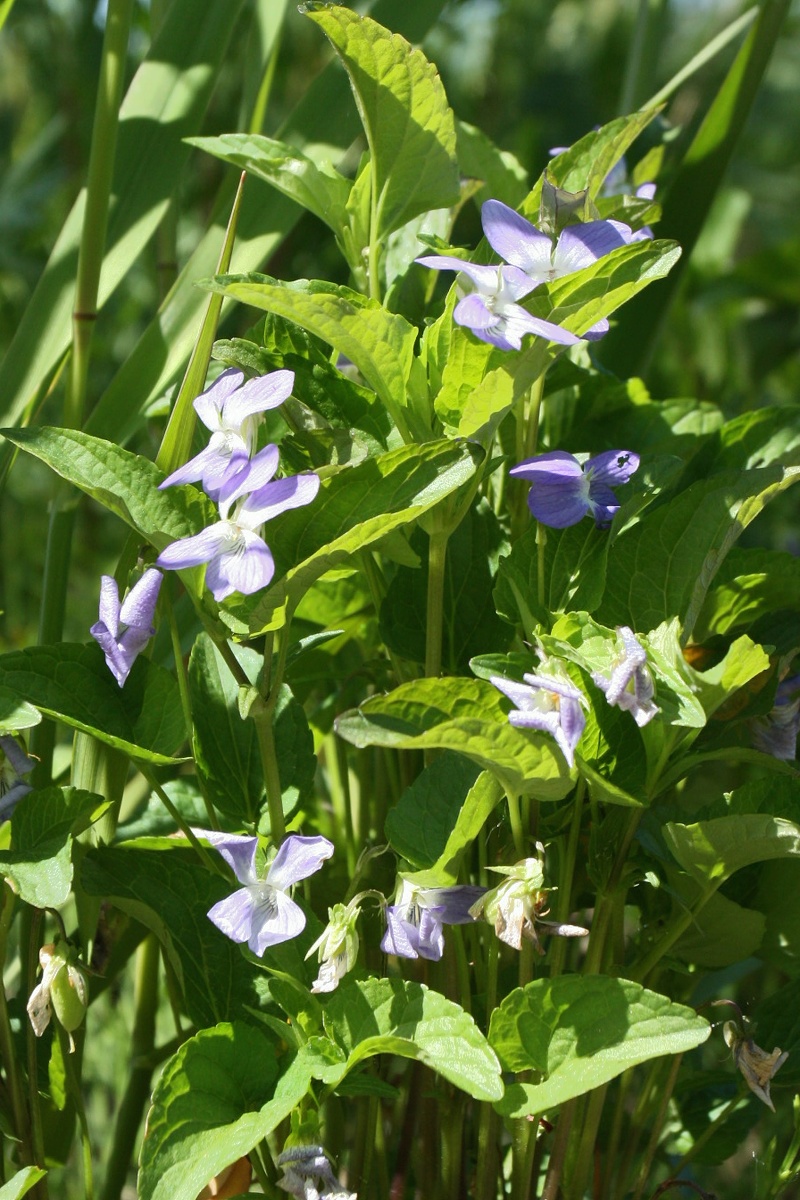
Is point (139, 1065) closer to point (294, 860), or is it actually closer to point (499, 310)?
point (294, 860)

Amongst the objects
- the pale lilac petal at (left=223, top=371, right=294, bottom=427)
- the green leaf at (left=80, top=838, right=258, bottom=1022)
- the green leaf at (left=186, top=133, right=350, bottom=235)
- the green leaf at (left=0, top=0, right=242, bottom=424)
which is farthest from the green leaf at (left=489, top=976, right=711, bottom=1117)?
the green leaf at (left=0, top=0, right=242, bottom=424)

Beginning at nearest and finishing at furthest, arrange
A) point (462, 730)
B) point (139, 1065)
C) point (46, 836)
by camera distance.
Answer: point (462, 730), point (46, 836), point (139, 1065)

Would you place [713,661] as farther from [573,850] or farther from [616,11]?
[616,11]

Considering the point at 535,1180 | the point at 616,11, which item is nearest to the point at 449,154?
the point at 535,1180

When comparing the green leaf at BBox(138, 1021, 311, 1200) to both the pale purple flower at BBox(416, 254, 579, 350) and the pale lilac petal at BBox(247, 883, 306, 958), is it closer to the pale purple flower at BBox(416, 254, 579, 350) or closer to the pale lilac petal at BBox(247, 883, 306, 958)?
the pale lilac petal at BBox(247, 883, 306, 958)

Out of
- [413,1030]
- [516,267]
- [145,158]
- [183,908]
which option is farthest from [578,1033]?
[145,158]
